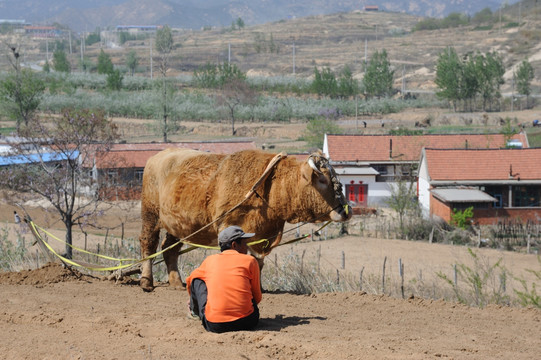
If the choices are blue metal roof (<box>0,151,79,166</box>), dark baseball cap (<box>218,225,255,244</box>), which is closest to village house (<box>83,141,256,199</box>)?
blue metal roof (<box>0,151,79,166</box>)

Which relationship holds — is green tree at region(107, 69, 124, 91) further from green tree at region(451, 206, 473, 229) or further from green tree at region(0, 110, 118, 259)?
green tree at region(0, 110, 118, 259)

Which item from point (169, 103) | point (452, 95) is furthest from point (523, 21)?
point (169, 103)

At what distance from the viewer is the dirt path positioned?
21.2 feet

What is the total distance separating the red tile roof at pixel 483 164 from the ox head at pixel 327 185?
95.7ft

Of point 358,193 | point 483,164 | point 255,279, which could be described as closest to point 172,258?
point 255,279

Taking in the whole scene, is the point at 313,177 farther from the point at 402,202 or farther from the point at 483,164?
the point at 483,164

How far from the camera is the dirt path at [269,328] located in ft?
21.2

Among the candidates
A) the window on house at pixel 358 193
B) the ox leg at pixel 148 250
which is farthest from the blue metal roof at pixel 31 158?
the window on house at pixel 358 193

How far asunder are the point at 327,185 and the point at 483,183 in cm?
2946

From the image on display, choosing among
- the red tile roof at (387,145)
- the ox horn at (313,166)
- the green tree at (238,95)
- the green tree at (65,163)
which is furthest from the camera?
the green tree at (238,95)

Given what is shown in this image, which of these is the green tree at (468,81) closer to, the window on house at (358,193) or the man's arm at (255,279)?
the window on house at (358,193)

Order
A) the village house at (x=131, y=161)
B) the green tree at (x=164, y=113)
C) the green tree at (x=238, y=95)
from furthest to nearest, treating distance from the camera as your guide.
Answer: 1. the green tree at (x=238, y=95)
2. the green tree at (x=164, y=113)
3. the village house at (x=131, y=161)

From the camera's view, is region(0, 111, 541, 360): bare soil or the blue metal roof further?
the blue metal roof

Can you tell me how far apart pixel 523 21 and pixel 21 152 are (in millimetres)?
150160
